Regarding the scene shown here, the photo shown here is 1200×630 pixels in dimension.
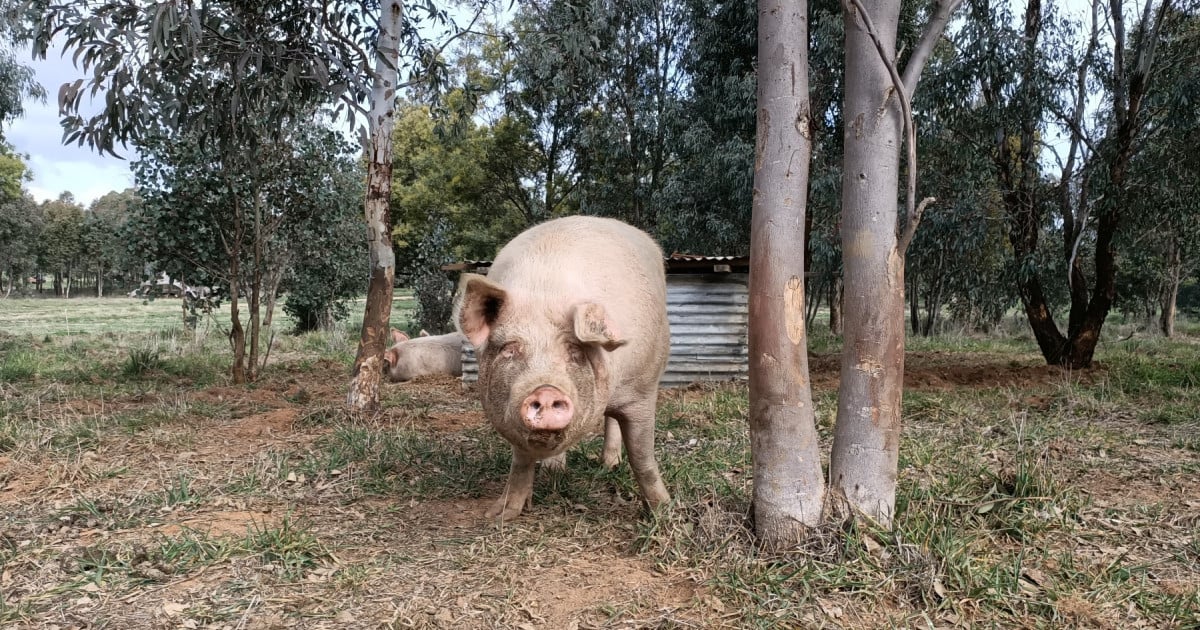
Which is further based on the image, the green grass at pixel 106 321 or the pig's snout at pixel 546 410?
the green grass at pixel 106 321

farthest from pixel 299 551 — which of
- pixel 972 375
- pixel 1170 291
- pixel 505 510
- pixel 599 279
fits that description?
pixel 1170 291

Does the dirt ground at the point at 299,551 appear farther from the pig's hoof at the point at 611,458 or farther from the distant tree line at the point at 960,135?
the distant tree line at the point at 960,135

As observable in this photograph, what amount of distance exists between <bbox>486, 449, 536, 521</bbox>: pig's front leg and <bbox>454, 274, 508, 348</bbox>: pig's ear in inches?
36.3

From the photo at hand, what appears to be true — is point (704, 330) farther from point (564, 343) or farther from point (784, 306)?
point (564, 343)

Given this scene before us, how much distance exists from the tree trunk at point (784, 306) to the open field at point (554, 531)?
20cm

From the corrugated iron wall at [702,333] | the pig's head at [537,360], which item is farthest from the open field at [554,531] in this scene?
the corrugated iron wall at [702,333]

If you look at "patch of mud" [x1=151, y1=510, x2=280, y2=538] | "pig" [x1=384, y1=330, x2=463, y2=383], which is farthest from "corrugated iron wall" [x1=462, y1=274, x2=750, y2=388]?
"patch of mud" [x1=151, y1=510, x2=280, y2=538]

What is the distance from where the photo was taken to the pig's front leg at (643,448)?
3.72m

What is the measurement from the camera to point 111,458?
4832 mm

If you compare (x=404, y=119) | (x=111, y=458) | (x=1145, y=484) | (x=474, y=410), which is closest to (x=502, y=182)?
(x=404, y=119)

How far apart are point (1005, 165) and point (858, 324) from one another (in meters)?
7.74

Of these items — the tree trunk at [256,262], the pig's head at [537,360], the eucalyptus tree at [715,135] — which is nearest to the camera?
the pig's head at [537,360]

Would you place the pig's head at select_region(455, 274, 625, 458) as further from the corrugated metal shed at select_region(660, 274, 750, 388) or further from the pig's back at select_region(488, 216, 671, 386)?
the corrugated metal shed at select_region(660, 274, 750, 388)

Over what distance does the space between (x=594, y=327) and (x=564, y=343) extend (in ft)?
0.60
